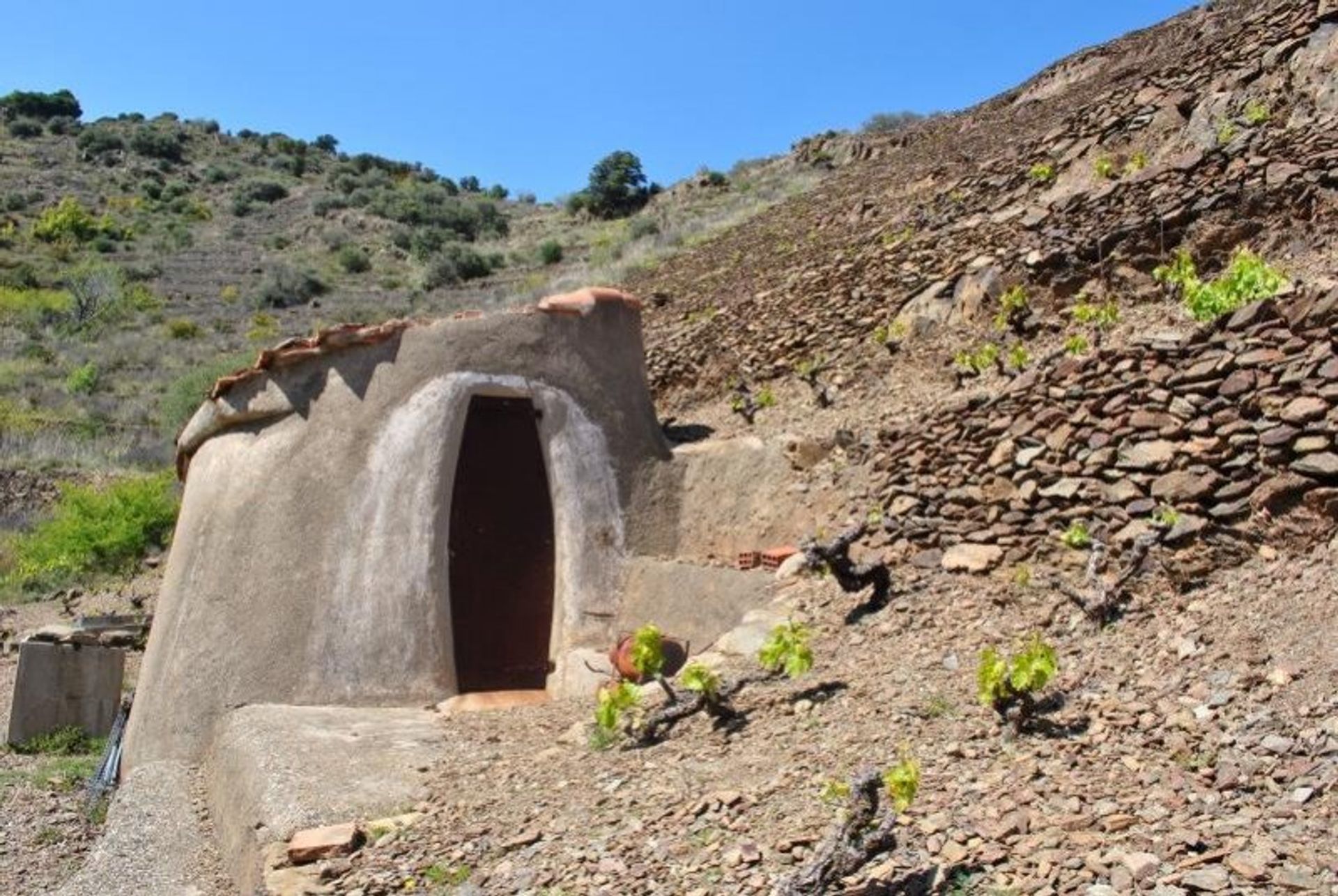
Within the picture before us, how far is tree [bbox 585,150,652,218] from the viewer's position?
40.3 meters

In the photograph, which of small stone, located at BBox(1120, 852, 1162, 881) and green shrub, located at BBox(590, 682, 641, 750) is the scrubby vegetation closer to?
green shrub, located at BBox(590, 682, 641, 750)

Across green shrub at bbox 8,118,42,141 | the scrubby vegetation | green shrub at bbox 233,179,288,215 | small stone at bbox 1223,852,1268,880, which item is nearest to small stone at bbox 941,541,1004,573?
the scrubby vegetation

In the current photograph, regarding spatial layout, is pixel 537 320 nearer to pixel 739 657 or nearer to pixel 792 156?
pixel 739 657

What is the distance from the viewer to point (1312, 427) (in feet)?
20.4

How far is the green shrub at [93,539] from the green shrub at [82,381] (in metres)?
7.97

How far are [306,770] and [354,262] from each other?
32.7 meters

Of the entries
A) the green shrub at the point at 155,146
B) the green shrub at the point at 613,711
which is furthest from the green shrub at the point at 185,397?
the green shrub at the point at 155,146

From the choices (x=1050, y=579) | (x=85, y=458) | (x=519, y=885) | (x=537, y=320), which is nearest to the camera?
(x=519, y=885)

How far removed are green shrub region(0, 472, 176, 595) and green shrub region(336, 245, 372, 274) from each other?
1796 cm

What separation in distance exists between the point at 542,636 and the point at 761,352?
5.67 metres

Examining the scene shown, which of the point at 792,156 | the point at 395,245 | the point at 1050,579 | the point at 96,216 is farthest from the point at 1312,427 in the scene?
the point at 96,216

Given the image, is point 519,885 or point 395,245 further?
point 395,245

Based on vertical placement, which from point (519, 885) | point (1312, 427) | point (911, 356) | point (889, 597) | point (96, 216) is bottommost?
point (519, 885)

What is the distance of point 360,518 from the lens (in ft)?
28.8
